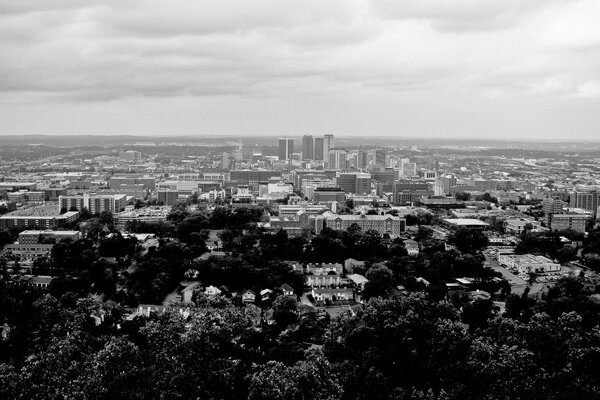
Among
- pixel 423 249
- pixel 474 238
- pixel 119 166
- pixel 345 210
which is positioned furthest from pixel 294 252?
pixel 119 166

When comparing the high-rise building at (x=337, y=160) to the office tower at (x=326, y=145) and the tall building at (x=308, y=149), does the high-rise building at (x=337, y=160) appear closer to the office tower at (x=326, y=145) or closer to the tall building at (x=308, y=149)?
the office tower at (x=326, y=145)

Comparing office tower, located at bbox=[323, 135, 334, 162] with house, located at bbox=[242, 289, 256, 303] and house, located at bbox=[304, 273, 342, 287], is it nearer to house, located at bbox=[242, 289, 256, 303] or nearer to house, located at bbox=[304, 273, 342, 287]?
house, located at bbox=[304, 273, 342, 287]

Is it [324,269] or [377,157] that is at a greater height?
[377,157]

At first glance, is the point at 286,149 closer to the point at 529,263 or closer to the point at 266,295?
the point at 529,263

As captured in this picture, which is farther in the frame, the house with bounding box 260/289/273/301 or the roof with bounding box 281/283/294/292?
the roof with bounding box 281/283/294/292

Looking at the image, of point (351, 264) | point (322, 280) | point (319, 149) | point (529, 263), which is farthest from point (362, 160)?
point (322, 280)

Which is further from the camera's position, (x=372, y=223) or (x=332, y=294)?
(x=372, y=223)

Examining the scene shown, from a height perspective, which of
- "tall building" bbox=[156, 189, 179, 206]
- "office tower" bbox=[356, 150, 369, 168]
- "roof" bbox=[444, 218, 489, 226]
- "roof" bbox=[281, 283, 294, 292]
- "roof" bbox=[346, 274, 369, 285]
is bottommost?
"tall building" bbox=[156, 189, 179, 206]

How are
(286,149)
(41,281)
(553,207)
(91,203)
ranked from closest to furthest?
(41,281) → (553,207) → (91,203) → (286,149)

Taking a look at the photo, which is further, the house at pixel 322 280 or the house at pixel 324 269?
the house at pixel 324 269

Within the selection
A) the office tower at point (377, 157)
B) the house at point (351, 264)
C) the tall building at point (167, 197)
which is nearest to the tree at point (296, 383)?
the house at point (351, 264)

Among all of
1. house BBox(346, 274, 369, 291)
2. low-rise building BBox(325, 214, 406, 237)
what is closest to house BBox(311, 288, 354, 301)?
house BBox(346, 274, 369, 291)

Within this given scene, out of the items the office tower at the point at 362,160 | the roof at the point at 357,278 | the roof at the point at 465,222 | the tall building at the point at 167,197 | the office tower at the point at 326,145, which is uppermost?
the office tower at the point at 326,145
